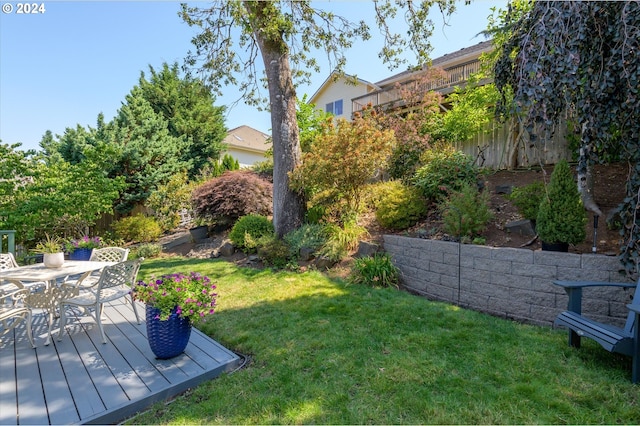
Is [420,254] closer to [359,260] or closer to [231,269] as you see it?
[359,260]

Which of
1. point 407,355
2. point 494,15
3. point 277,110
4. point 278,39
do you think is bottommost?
point 407,355

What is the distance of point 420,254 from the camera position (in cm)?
505

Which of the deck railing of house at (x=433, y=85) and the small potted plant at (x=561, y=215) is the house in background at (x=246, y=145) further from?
the small potted plant at (x=561, y=215)

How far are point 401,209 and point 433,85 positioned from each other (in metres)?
9.20

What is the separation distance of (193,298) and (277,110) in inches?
218

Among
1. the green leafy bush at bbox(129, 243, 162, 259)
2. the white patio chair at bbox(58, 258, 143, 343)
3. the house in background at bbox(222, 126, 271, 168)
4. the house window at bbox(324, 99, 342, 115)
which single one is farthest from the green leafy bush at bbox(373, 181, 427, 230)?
the house in background at bbox(222, 126, 271, 168)

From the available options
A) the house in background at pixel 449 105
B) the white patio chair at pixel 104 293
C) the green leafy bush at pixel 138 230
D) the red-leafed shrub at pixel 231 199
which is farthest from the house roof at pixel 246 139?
the white patio chair at pixel 104 293

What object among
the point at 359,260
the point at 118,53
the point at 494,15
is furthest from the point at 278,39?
the point at 359,260

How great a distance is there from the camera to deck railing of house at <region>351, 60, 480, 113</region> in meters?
12.1

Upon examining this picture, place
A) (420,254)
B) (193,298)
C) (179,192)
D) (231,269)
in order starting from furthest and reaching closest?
(179,192) → (231,269) → (420,254) → (193,298)

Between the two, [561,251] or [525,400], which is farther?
[561,251]

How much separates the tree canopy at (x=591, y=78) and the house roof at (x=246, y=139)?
63.3ft

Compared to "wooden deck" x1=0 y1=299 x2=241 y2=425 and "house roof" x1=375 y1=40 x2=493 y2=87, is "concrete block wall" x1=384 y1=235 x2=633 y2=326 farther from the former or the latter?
"house roof" x1=375 y1=40 x2=493 y2=87

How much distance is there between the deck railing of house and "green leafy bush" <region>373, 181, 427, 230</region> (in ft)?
20.9
